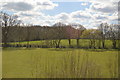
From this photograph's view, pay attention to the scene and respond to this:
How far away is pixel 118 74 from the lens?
3.05 meters

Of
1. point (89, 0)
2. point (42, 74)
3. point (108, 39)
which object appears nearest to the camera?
point (42, 74)

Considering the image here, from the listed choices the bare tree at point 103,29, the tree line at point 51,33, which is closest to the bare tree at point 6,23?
the tree line at point 51,33

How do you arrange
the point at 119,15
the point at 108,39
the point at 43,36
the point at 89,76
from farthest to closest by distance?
1. the point at 43,36
2. the point at 108,39
3. the point at 119,15
4. the point at 89,76

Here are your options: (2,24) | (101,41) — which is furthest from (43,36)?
(101,41)

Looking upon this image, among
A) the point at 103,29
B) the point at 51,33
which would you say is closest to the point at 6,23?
the point at 51,33

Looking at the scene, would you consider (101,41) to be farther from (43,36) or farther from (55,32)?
(43,36)

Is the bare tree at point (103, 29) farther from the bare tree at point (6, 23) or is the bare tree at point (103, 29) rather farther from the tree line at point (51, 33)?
the bare tree at point (6, 23)

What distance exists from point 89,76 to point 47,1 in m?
2.66

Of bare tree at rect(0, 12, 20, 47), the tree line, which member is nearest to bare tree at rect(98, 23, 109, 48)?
the tree line

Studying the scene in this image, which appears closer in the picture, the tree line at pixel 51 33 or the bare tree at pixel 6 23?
the bare tree at pixel 6 23

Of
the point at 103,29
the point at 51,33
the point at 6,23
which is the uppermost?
the point at 6,23

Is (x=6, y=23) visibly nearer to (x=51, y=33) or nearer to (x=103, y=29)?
(x=51, y=33)

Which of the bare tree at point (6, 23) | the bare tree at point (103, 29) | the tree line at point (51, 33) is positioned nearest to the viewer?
the bare tree at point (6, 23)

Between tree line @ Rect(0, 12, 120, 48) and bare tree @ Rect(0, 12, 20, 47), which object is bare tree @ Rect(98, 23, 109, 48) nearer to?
tree line @ Rect(0, 12, 120, 48)
